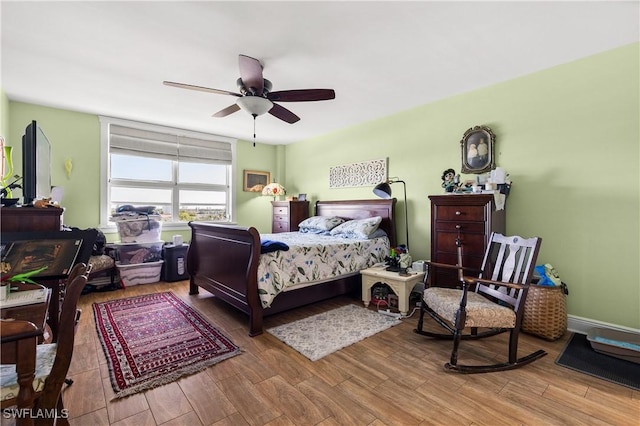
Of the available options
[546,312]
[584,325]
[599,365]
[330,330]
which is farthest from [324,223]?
[599,365]

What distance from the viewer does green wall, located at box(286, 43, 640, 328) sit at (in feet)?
7.95

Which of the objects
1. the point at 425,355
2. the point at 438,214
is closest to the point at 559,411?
the point at 425,355

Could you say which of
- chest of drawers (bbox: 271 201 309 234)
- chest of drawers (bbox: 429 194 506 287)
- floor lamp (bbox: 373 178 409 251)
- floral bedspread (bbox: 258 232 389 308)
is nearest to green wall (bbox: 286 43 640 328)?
chest of drawers (bbox: 429 194 506 287)

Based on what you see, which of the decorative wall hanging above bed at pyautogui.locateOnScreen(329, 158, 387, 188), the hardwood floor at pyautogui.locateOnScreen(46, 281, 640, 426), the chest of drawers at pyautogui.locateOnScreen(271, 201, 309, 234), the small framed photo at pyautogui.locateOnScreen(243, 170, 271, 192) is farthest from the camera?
the small framed photo at pyautogui.locateOnScreen(243, 170, 271, 192)

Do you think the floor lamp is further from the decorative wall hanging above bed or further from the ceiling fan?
the ceiling fan

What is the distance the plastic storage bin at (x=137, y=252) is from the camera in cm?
412

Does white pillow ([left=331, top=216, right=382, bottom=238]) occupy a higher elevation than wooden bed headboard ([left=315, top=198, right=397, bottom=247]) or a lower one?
lower

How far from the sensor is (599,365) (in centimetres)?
208

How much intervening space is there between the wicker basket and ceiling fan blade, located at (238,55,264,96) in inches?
116

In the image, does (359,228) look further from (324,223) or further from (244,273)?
(244,273)

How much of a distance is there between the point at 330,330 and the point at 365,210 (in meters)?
2.07

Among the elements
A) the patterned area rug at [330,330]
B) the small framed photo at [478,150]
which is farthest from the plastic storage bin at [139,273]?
the small framed photo at [478,150]

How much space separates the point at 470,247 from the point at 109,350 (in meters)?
3.28

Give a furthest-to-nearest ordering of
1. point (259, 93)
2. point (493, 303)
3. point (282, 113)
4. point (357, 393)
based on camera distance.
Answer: point (282, 113), point (259, 93), point (493, 303), point (357, 393)
